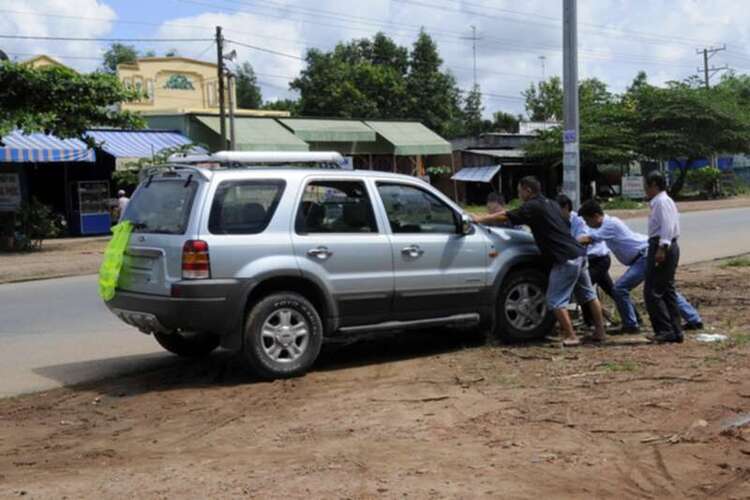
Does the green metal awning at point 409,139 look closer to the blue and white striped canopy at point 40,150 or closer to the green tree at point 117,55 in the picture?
the blue and white striped canopy at point 40,150

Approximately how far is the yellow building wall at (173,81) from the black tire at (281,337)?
4183cm

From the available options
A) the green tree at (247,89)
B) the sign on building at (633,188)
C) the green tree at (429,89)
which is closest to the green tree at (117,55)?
the green tree at (247,89)

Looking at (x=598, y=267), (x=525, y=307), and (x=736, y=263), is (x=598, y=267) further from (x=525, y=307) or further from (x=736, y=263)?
(x=736, y=263)

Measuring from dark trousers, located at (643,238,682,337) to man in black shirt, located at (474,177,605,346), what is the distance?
673 mm

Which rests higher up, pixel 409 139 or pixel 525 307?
pixel 409 139

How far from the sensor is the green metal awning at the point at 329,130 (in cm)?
3756

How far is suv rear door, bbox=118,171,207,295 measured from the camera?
6965mm

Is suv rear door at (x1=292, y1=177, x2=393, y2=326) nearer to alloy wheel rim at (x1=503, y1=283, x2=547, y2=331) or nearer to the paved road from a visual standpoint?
alloy wheel rim at (x1=503, y1=283, x2=547, y2=331)

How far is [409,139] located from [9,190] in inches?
767

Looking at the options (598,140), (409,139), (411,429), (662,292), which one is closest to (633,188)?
(598,140)

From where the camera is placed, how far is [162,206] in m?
7.41

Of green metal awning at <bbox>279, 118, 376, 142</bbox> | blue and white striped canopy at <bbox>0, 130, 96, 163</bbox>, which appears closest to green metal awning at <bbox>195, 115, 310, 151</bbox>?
green metal awning at <bbox>279, 118, 376, 142</bbox>

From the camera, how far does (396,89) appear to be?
205 feet

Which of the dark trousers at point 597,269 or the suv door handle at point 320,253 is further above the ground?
the suv door handle at point 320,253
